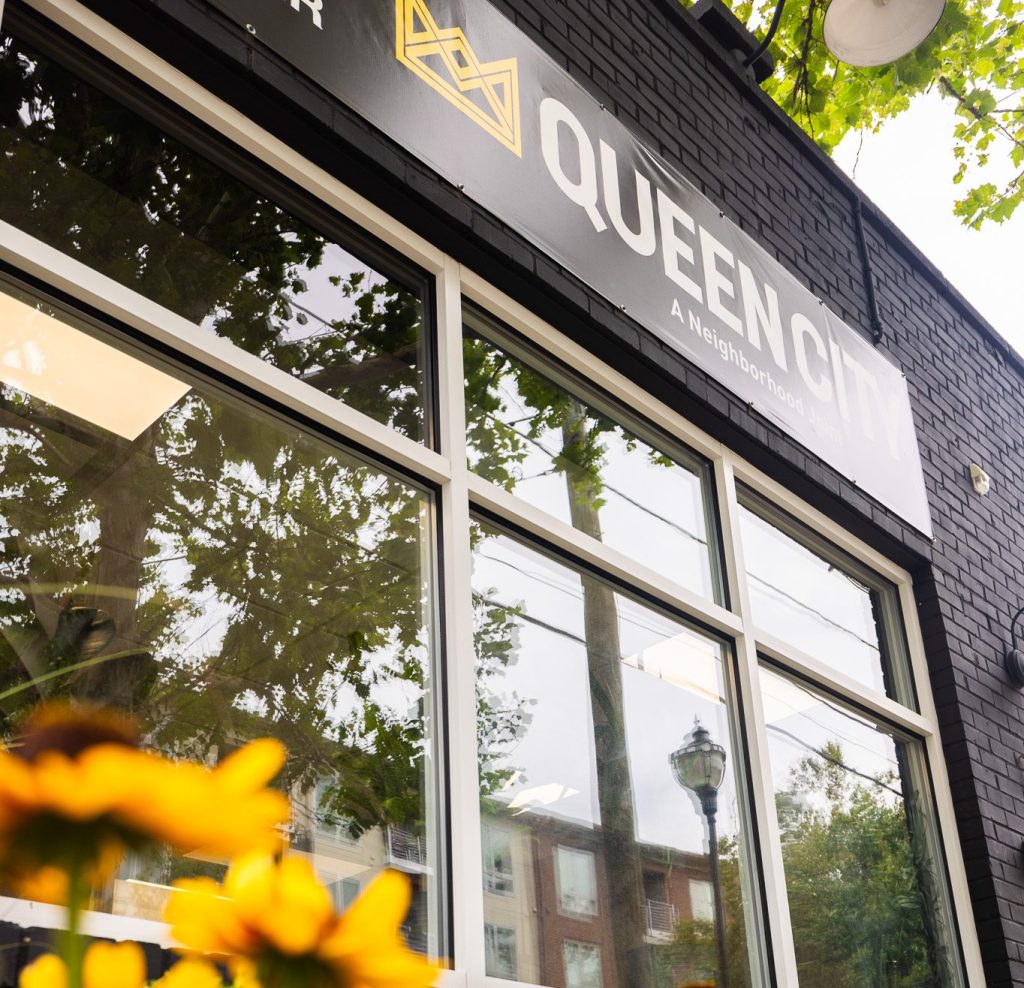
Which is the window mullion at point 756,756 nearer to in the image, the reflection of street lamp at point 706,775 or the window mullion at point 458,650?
the reflection of street lamp at point 706,775

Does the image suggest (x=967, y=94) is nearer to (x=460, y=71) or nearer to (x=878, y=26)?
(x=878, y=26)

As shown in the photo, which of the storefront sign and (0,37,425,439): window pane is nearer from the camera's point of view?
(0,37,425,439): window pane

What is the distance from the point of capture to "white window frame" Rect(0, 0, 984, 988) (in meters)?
2.31

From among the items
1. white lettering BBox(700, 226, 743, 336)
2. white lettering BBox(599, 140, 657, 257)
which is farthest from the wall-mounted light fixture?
white lettering BBox(599, 140, 657, 257)

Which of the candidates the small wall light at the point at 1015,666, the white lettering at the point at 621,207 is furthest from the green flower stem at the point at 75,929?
→ the small wall light at the point at 1015,666

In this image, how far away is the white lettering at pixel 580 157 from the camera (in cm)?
338

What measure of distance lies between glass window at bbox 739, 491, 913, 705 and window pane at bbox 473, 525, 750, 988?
0.69m

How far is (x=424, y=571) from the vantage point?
263 centimetres

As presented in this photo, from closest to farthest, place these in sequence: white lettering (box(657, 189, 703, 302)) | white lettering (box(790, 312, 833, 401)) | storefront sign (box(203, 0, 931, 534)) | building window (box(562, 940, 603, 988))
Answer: building window (box(562, 940, 603, 988)), storefront sign (box(203, 0, 931, 534)), white lettering (box(657, 189, 703, 302)), white lettering (box(790, 312, 833, 401))

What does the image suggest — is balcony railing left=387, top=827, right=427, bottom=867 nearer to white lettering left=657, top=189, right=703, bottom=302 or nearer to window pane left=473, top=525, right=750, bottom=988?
window pane left=473, top=525, right=750, bottom=988

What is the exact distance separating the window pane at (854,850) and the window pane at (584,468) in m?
0.51

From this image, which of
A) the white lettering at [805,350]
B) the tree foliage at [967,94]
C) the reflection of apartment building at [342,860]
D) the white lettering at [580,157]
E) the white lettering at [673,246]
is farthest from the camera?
the tree foliage at [967,94]

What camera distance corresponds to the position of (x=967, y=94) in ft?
25.2

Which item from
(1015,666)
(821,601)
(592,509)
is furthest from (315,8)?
(1015,666)
